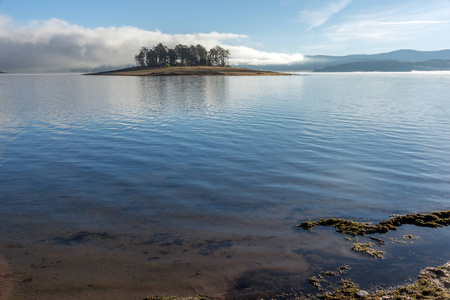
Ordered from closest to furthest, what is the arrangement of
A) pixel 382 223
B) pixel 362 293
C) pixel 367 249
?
1. pixel 362 293
2. pixel 367 249
3. pixel 382 223

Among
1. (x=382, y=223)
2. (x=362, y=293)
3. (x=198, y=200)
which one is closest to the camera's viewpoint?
(x=362, y=293)

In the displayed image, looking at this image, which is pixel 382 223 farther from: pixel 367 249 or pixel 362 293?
pixel 362 293

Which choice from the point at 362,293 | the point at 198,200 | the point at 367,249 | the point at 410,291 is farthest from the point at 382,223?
the point at 198,200

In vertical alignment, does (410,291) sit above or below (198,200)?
above

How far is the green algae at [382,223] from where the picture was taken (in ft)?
30.2

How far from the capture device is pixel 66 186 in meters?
13.2

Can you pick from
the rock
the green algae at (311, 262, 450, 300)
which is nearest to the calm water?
the green algae at (311, 262, 450, 300)

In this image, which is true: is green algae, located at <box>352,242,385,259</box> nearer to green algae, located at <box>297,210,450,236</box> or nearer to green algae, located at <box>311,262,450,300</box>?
green algae, located at <box>297,210,450,236</box>

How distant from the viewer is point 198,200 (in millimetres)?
11703

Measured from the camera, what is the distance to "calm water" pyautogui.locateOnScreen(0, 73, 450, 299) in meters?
7.45

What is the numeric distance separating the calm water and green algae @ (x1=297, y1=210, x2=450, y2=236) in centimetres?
41

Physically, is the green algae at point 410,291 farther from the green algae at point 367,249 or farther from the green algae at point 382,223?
the green algae at point 382,223

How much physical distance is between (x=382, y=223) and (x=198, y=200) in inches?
257

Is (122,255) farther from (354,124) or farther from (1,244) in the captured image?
(354,124)
